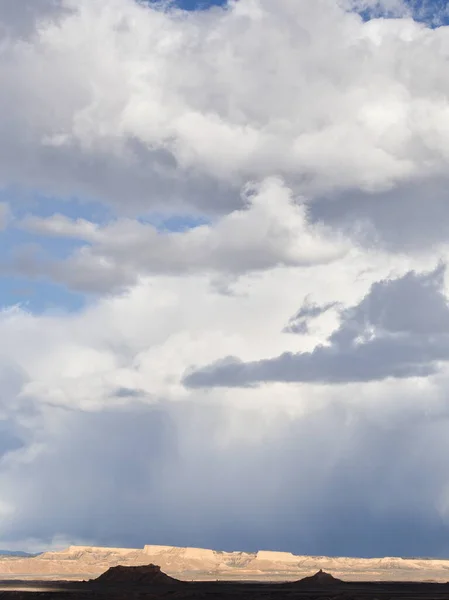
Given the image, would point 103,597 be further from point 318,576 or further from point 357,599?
point 318,576

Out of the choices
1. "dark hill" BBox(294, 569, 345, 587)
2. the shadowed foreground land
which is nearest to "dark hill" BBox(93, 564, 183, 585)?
the shadowed foreground land

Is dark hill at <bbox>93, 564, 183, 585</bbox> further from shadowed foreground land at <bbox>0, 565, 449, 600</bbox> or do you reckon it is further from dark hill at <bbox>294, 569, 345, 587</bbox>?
dark hill at <bbox>294, 569, 345, 587</bbox>

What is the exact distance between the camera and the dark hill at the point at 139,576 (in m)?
164

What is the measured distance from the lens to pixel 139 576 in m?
167

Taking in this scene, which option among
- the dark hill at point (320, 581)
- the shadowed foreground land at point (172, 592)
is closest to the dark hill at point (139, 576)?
the shadowed foreground land at point (172, 592)

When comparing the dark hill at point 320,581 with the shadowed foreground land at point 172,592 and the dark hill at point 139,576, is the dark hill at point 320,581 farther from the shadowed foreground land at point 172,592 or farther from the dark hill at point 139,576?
the dark hill at point 139,576

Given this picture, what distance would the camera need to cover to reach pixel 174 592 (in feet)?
446

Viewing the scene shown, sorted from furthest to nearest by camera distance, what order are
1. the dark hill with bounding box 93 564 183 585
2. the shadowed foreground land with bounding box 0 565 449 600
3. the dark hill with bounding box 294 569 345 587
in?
1. the dark hill with bounding box 294 569 345 587
2. the dark hill with bounding box 93 564 183 585
3. the shadowed foreground land with bounding box 0 565 449 600

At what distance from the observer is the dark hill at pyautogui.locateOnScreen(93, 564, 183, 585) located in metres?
164

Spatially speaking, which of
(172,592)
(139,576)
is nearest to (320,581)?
(139,576)

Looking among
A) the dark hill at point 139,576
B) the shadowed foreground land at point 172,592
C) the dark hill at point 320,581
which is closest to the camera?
the shadowed foreground land at point 172,592

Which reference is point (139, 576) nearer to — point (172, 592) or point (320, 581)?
point (172, 592)

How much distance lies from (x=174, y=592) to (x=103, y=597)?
12.3 m

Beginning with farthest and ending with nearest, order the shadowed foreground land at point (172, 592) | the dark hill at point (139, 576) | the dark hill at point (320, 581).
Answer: the dark hill at point (320, 581) → the dark hill at point (139, 576) → the shadowed foreground land at point (172, 592)
